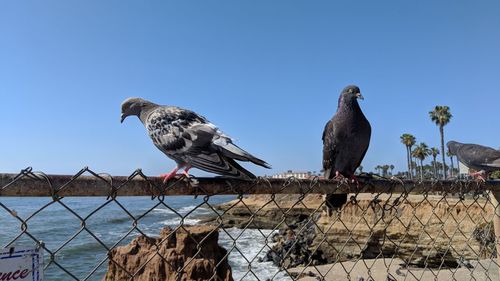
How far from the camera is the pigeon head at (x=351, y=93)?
4.79 meters

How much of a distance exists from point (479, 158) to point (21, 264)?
20.2 ft

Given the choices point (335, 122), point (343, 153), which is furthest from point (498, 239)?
point (335, 122)

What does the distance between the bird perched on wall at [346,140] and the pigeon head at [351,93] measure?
136 mm

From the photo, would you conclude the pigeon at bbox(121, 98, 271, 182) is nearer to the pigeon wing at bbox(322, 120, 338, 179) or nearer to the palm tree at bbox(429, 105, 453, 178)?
the pigeon wing at bbox(322, 120, 338, 179)

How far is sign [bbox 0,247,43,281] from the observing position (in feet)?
3.86

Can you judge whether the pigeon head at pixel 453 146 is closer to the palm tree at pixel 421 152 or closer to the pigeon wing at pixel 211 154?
the pigeon wing at pixel 211 154

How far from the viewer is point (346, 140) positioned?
4438mm

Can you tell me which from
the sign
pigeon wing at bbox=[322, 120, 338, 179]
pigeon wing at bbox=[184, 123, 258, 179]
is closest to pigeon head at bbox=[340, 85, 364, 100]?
pigeon wing at bbox=[322, 120, 338, 179]

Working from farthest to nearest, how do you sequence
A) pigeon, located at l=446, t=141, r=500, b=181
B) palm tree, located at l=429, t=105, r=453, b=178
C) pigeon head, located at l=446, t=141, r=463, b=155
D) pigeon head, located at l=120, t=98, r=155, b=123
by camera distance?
palm tree, located at l=429, t=105, r=453, b=178
pigeon head, located at l=446, t=141, r=463, b=155
pigeon, located at l=446, t=141, r=500, b=181
pigeon head, located at l=120, t=98, r=155, b=123

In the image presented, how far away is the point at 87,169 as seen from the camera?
1486 mm

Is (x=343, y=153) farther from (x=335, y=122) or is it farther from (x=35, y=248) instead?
(x=35, y=248)

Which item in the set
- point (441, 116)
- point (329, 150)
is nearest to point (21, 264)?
point (329, 150)

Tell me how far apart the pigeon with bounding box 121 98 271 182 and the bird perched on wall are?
1895 millimetres

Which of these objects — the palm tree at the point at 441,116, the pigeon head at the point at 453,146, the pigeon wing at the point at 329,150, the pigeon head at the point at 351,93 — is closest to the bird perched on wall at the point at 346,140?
the pigeon wing at the point at 329,150
